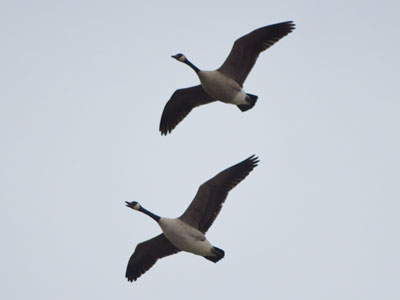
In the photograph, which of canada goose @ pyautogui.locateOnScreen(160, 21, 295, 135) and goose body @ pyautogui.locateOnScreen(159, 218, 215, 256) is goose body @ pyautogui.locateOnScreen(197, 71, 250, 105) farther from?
goose body @ pyautogui.locateOnScreen(159, 218, 215, 256)

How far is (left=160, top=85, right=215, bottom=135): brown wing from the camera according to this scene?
19344mm

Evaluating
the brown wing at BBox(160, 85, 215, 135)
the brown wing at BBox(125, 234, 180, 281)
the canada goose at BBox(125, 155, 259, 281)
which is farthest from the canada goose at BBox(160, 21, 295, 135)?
the brown wing at BBox(125, 234, 180, 281)

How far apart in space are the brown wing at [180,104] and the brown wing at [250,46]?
160 centimetres

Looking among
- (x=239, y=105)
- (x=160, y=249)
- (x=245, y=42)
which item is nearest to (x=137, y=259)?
(x=160, y=249)

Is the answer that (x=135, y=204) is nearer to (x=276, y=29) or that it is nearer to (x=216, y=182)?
(x=216, y=182)

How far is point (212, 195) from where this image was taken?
16188 millimetres

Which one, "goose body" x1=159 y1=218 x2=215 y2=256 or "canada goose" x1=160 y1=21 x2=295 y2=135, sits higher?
"canada goose" x1=160 y1=21 x2=295 y2=135

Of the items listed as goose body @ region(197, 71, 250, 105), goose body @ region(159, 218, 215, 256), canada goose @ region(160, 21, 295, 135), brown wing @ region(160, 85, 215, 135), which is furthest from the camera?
brown wing @ region(160, 85, 215, 135)

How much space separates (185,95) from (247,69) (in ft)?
7.42

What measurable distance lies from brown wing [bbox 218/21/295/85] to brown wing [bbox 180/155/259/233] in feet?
8.68

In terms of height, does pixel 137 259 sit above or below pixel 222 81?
below

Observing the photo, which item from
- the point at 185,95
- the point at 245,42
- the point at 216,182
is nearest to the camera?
the point at 216,182

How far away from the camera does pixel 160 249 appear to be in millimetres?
17516

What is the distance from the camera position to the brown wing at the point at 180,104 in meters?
19.3
